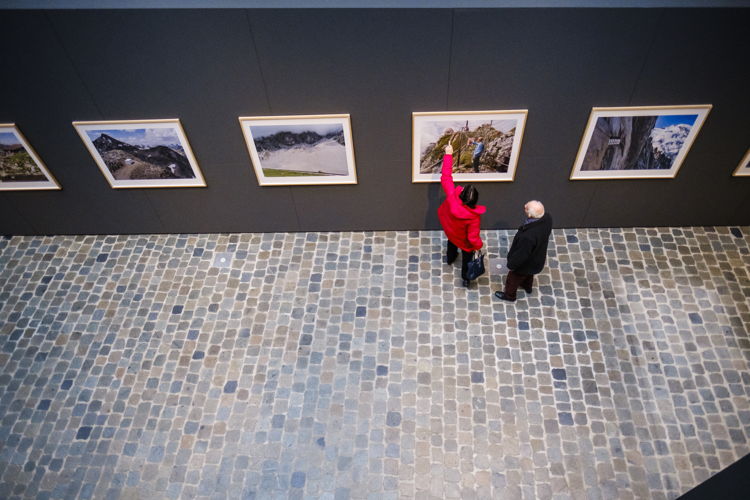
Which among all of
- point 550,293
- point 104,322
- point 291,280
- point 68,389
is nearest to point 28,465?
point 68,389

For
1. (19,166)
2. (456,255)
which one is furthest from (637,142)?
(19,166)

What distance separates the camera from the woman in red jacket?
6281mm

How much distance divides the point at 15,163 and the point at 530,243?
734 cm

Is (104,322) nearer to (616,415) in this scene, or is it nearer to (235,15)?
(235,15)

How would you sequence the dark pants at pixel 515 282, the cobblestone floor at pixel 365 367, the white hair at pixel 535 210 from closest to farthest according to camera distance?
the cobblestone floor at pixel 365 367
the white hair at pixel 535 210
the dark pants at pixel 515 282

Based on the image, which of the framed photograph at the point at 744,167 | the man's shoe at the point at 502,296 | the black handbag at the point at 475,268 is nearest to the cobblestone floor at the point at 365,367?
the man's shoe at the point at 502,296

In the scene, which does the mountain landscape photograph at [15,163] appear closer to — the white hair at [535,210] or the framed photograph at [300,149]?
the framed photograph at [300,149]

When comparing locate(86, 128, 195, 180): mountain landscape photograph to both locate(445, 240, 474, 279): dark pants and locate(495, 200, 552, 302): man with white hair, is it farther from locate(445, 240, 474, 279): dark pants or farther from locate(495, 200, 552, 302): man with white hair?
locate(495, 200, 552, 302): man with white hair

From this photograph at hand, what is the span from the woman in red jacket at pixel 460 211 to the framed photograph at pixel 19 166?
19.0 ft

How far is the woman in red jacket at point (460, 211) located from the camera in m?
6.28

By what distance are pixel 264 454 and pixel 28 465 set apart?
9.62 feet

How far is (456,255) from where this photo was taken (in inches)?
300

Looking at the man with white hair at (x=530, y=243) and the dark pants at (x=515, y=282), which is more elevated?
the man with white hair at (x=530, y=243)

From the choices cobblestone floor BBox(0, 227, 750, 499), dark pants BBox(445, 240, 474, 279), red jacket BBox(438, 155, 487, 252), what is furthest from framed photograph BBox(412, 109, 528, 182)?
cobblestone floor BBox(0, 227, 750, 499)
